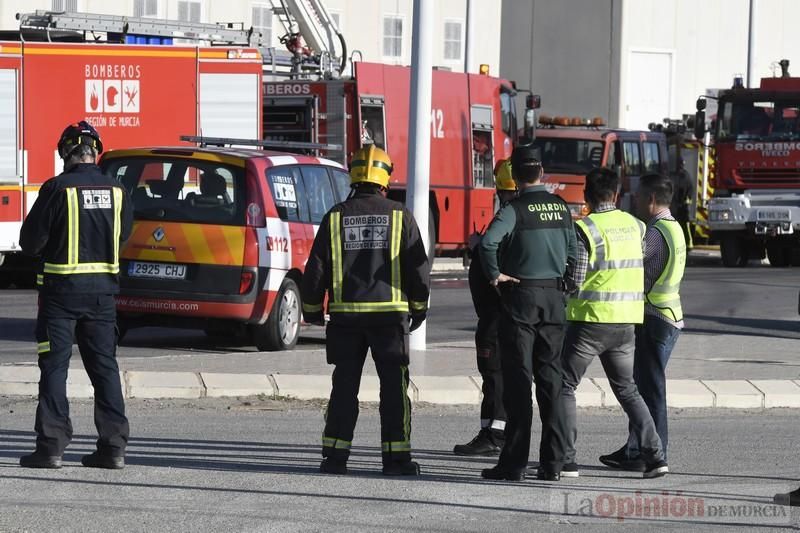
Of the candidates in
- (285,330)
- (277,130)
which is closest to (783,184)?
(277,130)

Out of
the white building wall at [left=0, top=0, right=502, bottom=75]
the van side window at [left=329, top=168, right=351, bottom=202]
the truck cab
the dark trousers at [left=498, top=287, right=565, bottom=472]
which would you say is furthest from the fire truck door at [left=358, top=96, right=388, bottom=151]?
the dark trousers at [left=498, top=287, right=565, bottom=472]

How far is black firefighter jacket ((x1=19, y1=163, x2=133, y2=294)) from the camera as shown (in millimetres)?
8211

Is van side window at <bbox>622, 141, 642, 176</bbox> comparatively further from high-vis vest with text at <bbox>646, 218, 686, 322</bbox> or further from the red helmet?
the red helmet

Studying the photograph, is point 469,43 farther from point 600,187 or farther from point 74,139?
point 74,139

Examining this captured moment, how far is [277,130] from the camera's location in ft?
76.8

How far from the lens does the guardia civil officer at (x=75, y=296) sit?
8203 mm

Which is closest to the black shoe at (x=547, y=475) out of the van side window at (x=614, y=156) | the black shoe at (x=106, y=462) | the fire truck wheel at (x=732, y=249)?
the black shoe at (x=106, y=462)

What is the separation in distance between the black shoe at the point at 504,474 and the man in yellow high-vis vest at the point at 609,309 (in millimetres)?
322

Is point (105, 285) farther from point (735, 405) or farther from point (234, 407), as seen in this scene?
point (735, 405)

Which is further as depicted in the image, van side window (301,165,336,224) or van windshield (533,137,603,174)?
van windshield (533,137,603,174)

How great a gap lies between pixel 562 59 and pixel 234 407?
40.7 metres

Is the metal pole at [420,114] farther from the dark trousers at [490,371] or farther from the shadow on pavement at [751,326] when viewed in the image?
the dark trousers at [490,371]

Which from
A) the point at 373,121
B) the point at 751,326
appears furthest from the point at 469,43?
the point at 751,326

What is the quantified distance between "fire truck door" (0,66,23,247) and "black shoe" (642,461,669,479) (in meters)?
12.4
